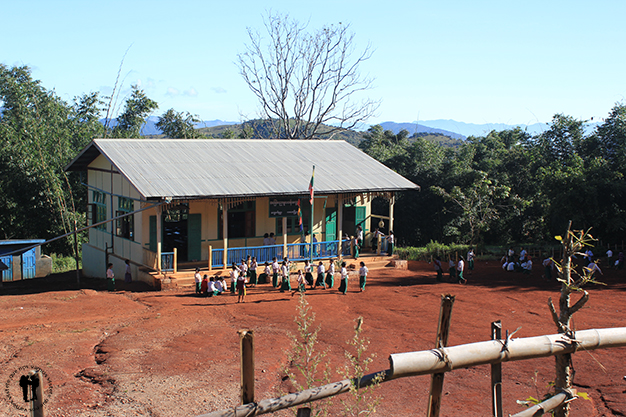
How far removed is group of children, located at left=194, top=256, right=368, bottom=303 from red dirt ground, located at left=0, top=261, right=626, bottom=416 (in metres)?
0.41

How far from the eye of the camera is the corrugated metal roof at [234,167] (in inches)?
751

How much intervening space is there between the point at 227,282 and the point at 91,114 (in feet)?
83.8

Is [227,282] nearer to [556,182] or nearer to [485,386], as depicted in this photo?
[485,386]

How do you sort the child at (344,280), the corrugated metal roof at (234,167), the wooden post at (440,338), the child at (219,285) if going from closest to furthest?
the wooden post at (440,338) → the child at (219,285) → the child at (344,280) → the corrugated metal roof at (234,167)

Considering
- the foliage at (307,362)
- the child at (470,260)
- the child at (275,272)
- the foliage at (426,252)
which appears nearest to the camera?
the foliage at (307,362)

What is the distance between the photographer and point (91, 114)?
129 ft

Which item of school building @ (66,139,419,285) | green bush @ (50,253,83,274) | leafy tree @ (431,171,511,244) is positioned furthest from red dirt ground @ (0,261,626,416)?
green bush @ (50,253,83,274)

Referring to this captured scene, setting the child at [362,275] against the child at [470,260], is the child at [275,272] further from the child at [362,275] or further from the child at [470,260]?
the child at [470,260]

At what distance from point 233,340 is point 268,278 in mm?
7188

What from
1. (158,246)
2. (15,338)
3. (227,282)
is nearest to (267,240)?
(227,282)

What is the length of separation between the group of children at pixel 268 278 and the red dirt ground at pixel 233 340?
41cm

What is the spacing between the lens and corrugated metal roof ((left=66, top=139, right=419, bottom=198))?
62.6 feet

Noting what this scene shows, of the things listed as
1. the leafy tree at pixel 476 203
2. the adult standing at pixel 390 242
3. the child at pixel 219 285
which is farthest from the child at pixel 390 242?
the child at pixel 219 285

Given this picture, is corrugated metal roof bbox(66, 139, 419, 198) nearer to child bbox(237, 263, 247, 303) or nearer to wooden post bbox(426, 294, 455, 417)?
child bbox(237, 263, 247, 303)
